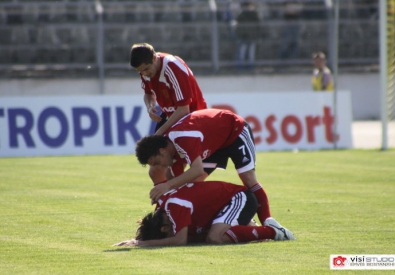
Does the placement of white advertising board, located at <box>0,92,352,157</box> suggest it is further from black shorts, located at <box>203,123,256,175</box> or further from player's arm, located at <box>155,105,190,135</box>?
black shorts, located at <box>203,123,256,175</box>

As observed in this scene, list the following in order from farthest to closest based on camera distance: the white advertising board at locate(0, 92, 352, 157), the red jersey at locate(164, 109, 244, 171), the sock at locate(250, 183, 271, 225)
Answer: the white advertising board at locate(0, 92, 352, 157) < the sock at locate(250, 183, 271, 225) < the red jersey at locate(164, 109, 244, 171)

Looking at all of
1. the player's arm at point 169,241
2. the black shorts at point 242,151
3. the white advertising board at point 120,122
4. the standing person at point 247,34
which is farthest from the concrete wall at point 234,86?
the player's arm at point 169,241

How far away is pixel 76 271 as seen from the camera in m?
6.32

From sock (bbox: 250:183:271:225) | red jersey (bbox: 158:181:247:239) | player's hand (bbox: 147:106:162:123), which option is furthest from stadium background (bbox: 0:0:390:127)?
red jersey (bbox: 158:181:247:239)

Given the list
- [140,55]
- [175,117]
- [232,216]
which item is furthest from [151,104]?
[232,216]

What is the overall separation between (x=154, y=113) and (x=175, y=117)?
0.56 m

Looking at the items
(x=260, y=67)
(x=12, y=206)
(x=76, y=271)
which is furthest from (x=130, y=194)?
(x=260, y=67)

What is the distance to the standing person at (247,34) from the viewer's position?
84.1ft

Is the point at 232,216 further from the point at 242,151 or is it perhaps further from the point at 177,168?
the point at 177,168

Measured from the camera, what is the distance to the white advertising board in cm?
1748

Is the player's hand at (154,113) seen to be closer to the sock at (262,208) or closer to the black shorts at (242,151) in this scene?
the black shorts at (242,151)

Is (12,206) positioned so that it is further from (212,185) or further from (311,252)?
(311,252)

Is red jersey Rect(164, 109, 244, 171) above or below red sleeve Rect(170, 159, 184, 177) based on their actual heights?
above

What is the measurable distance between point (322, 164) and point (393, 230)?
7287 millimetres
